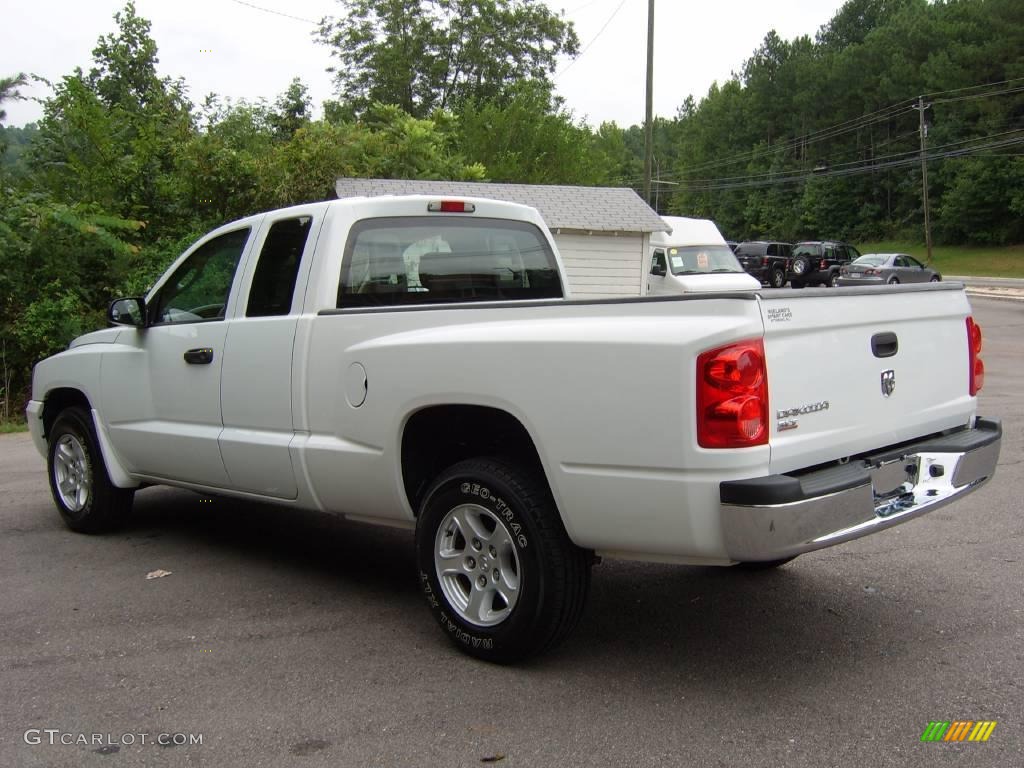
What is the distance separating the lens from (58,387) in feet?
21.0

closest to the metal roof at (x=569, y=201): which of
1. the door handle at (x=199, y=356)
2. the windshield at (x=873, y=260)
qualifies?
the door handle at (x=199, y=356)

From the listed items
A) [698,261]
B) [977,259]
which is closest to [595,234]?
[698,261]

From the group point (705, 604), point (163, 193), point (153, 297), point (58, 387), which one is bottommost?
point (705, 604)

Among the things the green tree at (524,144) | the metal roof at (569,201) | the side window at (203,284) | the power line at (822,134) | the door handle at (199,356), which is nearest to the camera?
the door handle at (199,356)

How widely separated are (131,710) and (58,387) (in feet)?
11.0

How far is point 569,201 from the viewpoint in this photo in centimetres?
2288

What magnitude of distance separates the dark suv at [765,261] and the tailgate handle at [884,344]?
37788 mm

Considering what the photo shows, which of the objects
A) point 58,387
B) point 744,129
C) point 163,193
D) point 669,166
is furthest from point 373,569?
point 669,166

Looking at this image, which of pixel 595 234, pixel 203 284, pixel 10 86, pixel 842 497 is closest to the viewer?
pixel 842 497

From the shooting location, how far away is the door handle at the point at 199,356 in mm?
5266

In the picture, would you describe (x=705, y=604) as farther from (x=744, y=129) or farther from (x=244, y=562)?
(x=744, y=129)

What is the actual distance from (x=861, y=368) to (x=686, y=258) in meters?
19.3

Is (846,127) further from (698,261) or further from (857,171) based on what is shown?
(698,261)

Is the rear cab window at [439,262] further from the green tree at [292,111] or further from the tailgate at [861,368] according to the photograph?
the green tree at [292,111]
